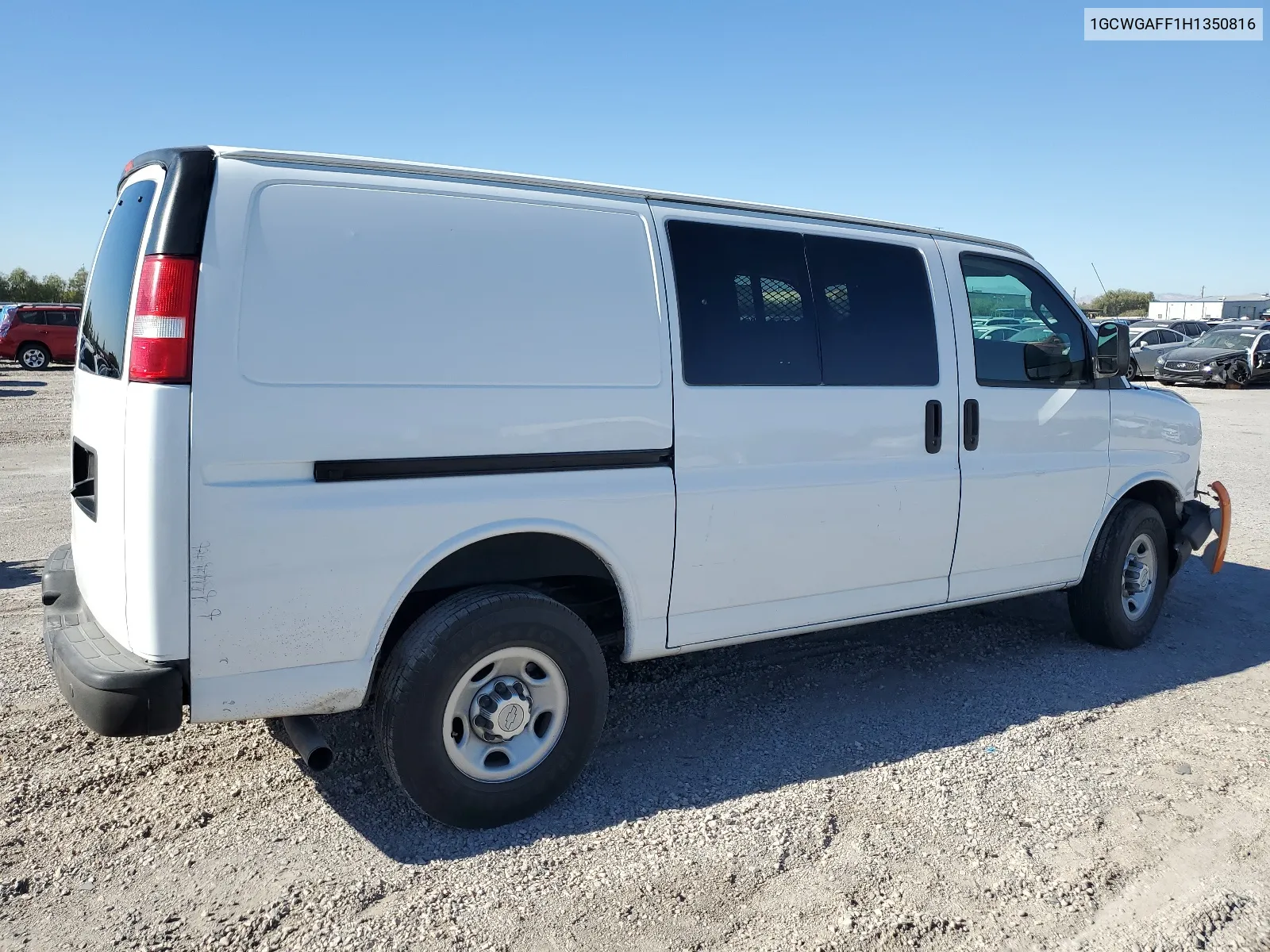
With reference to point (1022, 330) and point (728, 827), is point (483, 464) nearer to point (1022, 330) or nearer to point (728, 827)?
point (728, 827)

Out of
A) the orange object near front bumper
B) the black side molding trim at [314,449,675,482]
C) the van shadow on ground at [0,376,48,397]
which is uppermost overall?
the black side molding trim at [314,449,675,482]

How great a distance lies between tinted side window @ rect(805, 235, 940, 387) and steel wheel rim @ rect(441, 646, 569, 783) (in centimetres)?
178

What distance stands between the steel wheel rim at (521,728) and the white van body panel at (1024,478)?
2.24 metres

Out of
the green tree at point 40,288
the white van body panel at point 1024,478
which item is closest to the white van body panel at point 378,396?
the white van body panel at point 1024,478

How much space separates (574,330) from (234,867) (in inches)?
84.3

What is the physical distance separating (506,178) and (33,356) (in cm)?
2903

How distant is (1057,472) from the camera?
532cm

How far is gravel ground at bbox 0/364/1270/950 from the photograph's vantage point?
3.08 metres

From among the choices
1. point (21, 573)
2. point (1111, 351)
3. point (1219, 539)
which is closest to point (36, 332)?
point (21, 573)

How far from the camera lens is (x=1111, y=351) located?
546cm

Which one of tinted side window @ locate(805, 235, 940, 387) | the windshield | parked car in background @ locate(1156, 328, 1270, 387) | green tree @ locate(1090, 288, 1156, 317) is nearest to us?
tinted side window @ locate(805, 235, 940, 387)

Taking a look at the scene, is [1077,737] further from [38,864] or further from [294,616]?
Result: [38,864]

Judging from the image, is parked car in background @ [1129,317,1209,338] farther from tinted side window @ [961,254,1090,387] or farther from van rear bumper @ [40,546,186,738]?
van rear bumper @ [40,546,186,738]

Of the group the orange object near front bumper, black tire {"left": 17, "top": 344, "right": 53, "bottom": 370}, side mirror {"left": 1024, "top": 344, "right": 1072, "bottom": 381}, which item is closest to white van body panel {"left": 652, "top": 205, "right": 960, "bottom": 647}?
side mirror {"left": 1024, "top": 344, "right": 1072, "bottom": 381}
